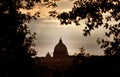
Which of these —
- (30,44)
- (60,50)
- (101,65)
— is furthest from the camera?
(60,50)

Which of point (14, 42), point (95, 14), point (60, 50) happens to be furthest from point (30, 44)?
point (60, 50)

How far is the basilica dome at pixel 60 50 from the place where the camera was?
126 metres

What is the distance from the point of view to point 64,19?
15.5 metres

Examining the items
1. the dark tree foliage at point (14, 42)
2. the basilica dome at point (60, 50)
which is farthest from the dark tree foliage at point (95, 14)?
the basilica dome at point (60, 50)

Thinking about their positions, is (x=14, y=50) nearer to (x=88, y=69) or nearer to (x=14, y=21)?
(x=14, y=21)

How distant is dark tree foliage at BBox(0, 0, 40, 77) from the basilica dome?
97.7 metres

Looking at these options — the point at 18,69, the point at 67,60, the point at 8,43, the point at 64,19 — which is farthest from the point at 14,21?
the point at 67,60

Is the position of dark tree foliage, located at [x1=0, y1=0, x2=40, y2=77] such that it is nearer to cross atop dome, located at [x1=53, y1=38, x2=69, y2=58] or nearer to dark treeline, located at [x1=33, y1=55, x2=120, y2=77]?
dark treeline, located at [x1=33, y1=55, x2=120, y2=77]

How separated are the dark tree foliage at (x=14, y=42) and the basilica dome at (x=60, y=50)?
9769 cm

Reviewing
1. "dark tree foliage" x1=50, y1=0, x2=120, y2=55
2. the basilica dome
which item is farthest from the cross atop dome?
"dark tree foliage" x1=50, y1=0, x2=120, y2=55

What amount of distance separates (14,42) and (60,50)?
330ft

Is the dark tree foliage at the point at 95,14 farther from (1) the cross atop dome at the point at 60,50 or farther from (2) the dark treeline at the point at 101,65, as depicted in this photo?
(1) the cross atop dome at the point at 60,50

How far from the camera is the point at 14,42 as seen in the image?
26.4 m

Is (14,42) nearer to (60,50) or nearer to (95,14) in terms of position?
(95,14)
